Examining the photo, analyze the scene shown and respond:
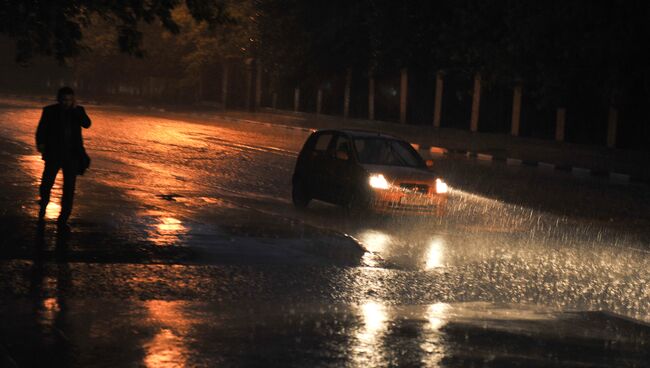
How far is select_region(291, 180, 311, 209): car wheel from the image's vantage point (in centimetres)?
1797

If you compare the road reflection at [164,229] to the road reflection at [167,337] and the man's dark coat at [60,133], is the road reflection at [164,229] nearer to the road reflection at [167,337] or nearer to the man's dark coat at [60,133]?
the man's dark coat at [60,133]

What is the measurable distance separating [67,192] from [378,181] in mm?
4736

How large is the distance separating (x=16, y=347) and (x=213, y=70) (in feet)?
213

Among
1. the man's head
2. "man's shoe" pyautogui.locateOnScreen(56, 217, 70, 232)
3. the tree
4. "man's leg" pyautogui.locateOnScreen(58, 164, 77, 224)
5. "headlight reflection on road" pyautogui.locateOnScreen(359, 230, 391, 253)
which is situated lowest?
"headlight reflection on road" pyautogui.locateOnScreen(359, 230, 391, 253)

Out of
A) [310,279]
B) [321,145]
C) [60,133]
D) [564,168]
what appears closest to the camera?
[310,279]

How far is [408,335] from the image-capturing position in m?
8.46

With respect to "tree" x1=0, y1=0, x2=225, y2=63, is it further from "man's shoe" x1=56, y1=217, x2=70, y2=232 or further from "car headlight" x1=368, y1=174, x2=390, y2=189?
"car headlight" x1=368, y1=174, x2=390, y2=189

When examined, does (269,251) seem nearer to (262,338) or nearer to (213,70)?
(262,338)

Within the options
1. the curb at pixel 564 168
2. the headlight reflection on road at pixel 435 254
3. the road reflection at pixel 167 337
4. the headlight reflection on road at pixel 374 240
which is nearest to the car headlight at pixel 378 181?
the headlight reflection on road at pixel 374 240

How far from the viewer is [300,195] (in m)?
18.1

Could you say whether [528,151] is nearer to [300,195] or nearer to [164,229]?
[300,195]

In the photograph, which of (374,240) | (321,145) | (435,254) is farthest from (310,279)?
(321,145)

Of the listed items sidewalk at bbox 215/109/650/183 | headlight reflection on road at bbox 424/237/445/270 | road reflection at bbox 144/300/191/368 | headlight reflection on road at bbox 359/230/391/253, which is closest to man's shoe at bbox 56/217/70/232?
headlight reflection on road at bbox 359/230/391/253

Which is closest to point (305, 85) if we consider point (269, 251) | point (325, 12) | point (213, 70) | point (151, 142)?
point (325, 12)
